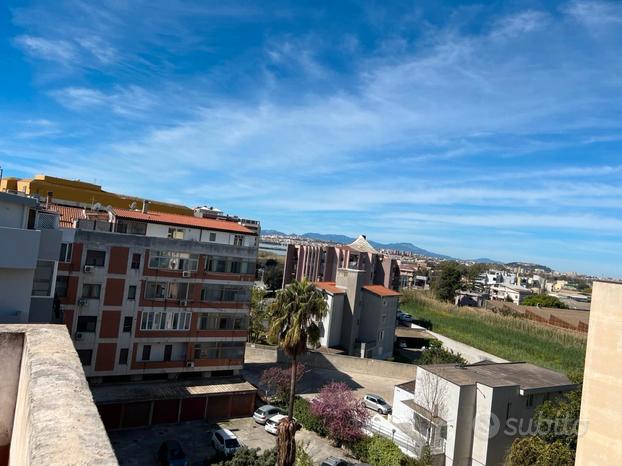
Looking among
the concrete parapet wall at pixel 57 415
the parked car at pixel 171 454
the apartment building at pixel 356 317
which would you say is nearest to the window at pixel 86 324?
the parked car at pixel 171 454

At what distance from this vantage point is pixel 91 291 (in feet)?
87.0

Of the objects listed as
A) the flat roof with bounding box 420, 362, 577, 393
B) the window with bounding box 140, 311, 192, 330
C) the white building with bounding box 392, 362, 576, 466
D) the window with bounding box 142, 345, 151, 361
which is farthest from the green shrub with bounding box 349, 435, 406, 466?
the window with bounding box 142, 345, 151, 361

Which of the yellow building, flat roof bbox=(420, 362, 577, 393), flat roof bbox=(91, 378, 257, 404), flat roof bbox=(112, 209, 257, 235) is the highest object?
the yellow building

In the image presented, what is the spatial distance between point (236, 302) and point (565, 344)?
42.7m

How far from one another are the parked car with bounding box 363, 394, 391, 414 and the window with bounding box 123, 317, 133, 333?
56.9 feet

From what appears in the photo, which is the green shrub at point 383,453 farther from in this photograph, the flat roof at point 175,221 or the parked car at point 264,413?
the flat roof at point 175,221

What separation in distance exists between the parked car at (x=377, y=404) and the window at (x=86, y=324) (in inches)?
761

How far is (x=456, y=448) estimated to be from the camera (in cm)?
2306

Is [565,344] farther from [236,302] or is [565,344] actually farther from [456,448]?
[236,302]

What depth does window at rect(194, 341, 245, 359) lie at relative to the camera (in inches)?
1190

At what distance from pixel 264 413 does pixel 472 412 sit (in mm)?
12785

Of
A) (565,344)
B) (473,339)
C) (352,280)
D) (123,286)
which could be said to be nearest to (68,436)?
(123,286)

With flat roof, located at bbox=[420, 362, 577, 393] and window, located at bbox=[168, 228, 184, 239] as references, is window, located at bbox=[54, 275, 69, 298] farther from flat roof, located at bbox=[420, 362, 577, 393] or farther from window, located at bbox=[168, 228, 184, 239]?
flat roof, located at bbox=[420, 362, 577, 393]

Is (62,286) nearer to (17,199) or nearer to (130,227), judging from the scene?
(130,227)
